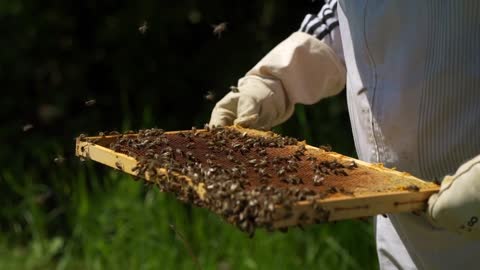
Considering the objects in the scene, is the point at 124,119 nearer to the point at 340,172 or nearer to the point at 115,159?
the point at 115,159

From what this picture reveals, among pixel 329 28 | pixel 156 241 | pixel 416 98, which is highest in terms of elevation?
pixel 329 28

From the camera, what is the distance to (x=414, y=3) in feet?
8.52

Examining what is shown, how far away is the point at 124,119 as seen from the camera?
6.82 m

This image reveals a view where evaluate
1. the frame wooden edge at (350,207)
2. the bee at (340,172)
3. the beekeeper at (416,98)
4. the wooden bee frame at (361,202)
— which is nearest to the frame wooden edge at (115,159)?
the wooden bee frame at (361,202)

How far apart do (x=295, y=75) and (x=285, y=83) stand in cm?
5

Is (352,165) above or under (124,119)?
above

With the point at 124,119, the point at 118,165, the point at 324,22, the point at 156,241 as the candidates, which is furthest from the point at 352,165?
the point at 124,119

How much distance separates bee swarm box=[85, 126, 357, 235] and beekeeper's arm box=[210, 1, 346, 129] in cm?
17

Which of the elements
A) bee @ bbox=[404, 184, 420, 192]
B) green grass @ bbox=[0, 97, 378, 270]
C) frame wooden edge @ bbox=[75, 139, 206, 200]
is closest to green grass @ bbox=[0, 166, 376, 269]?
green grass @ bbox=[0, 97, 378, 270]

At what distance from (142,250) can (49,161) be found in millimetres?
1844

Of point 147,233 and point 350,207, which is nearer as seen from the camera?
point 350,207

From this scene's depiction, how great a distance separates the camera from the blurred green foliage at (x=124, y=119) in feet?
16.9

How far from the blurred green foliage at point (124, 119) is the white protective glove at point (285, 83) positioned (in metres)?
1.78

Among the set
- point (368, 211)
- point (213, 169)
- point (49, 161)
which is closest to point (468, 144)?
point (368, 211)
